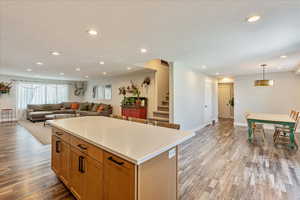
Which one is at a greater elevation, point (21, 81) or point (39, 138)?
point (21, 81)

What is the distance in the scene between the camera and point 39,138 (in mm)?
4453

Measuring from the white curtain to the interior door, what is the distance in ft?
29.0

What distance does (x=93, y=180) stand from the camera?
1.50 meters

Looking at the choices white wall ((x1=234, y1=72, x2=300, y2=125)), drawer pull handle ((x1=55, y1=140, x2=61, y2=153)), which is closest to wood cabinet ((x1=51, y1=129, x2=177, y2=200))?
drawer pull handle ((x1=55, y1=140, x2=61, y2=153))

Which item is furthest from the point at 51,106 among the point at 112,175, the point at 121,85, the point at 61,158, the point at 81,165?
the point at 112,175

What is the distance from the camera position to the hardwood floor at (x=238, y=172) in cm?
202

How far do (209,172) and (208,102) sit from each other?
477cm

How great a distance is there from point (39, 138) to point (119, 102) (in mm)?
3945

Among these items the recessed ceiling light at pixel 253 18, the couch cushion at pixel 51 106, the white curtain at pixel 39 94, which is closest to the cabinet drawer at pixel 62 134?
the recessed ceiling light at pixel 253 18

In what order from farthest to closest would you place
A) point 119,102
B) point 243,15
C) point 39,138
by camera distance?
1. point 119,102
2. point 39,138
3. point 243,15

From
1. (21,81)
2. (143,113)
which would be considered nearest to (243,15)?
(143,113)

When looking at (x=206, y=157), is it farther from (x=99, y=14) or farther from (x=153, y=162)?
(x=99, y=14)

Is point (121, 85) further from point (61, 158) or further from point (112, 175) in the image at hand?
point (112, 175)

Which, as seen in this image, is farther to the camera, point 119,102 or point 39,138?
point 119,102
